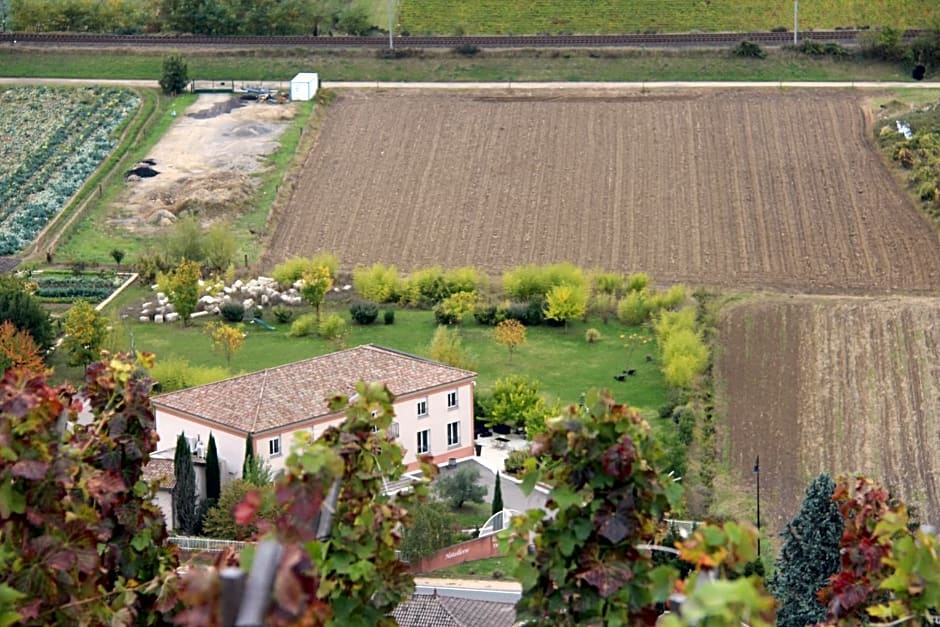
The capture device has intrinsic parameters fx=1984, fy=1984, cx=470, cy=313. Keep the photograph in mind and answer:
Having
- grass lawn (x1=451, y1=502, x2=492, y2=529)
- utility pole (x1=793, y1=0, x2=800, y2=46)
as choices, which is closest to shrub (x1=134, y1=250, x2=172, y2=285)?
grass lawn (x1=451, y1=502, x2=492, y2=529)

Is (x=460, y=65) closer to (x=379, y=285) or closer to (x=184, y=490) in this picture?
(x=379, y=285)

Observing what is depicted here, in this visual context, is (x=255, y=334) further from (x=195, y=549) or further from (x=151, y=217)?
(x=195, y=549)

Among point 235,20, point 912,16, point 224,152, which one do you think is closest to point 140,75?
point 235,20

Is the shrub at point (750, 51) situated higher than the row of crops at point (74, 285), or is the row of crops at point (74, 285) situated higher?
the shrub at point (750, 51)

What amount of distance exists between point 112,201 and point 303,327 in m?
16.9

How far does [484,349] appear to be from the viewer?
61562 millimetres

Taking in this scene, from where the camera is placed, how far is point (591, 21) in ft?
319

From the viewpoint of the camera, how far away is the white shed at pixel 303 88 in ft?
288

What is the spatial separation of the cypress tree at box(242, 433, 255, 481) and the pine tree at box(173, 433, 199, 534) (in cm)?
175

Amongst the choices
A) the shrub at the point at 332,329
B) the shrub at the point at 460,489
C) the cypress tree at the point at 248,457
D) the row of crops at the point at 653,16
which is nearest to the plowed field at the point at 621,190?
the shrub at the point at 332,329

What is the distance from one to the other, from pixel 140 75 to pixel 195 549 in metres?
54.1

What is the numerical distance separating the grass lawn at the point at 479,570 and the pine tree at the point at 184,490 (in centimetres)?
591

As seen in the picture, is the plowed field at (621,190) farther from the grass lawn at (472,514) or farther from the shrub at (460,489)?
the grass lawn at (472,514)

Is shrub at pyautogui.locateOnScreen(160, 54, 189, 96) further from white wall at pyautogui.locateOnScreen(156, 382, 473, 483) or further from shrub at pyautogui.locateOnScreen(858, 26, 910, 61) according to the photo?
white wall at pyautogui.locateOnScreen(156, 382, 473, 483)
